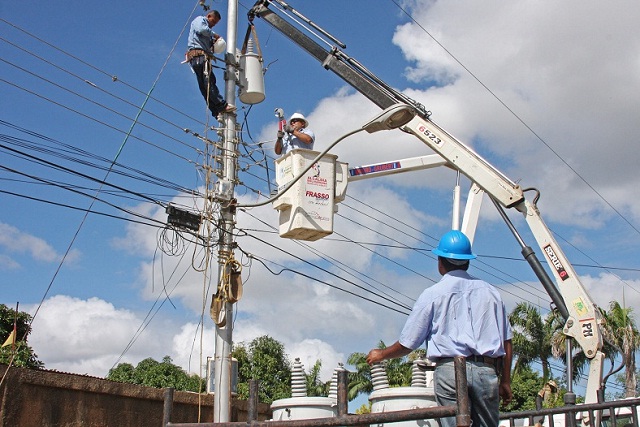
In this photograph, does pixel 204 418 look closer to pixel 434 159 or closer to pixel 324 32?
pixel 434 159

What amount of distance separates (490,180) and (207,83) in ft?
15.8

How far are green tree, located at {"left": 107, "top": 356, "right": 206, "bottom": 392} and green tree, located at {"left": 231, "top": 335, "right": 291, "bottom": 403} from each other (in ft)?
23.7

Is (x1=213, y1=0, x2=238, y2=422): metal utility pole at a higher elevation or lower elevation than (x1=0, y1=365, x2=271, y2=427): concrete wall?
higher

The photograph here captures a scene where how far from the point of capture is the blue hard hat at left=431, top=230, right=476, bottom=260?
4621 millimetres

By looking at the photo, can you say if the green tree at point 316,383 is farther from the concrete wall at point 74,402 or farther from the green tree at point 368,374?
the concrete wall at point 74,402

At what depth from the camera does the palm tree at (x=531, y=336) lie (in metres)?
33.2

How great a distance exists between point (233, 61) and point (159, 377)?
111ft

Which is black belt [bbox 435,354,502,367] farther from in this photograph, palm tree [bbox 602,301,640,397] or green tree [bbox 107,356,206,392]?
green tree [bbox 107,356,206,392]

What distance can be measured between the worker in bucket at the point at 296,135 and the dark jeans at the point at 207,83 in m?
1.85

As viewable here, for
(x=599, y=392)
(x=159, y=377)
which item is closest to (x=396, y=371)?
(x=159, y=377)

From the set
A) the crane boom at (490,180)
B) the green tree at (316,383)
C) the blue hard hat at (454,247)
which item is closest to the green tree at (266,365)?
the green tree at (316,383)

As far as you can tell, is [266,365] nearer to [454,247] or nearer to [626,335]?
[626,335]

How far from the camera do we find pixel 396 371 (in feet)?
117

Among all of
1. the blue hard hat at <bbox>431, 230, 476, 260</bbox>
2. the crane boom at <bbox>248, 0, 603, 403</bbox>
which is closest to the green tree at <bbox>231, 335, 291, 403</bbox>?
the crane boom at <bbox>248, 0, 603, 403</bbox>
